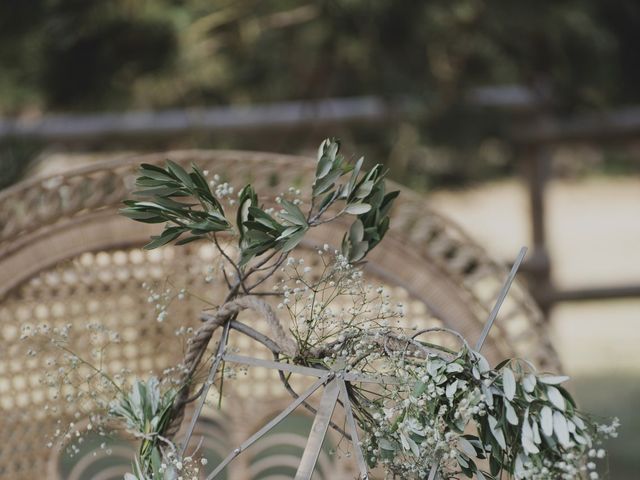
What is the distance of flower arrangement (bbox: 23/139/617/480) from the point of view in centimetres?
63

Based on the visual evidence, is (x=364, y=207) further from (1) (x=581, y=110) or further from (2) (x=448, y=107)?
(1) (x=581, y=110)

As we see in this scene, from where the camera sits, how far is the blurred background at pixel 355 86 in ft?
6.33

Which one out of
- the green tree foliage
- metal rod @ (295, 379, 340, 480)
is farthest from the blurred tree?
metal rod @ (295, 379, 340, 480)

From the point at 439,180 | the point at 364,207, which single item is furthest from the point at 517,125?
the point at 364,207

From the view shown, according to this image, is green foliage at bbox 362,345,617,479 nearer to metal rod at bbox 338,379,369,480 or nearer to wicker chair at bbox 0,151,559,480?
metal rod at bbox 338,379,369,480

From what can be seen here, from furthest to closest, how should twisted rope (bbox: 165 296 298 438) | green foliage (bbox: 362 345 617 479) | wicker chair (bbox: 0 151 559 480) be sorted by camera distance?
wicker chair (bbox: 0 151 559 480), twisted rope (bbox: 165 296 298 438), green foliage (bbox: 362 345 617 479)

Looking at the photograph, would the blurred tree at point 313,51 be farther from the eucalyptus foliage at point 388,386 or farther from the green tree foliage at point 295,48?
the eucalyptus foliage at point 388,386

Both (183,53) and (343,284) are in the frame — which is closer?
(343,284)

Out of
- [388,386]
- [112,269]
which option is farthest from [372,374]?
[112,269]

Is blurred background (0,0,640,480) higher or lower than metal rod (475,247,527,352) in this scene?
higher

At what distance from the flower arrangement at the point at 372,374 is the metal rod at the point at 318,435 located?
0.07ft

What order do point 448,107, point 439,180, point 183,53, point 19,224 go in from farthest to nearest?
1. point 439,180
2. point 448,107
3. point 183,53
4. point 19,224

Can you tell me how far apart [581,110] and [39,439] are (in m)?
2.22

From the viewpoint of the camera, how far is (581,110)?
2.99 m
